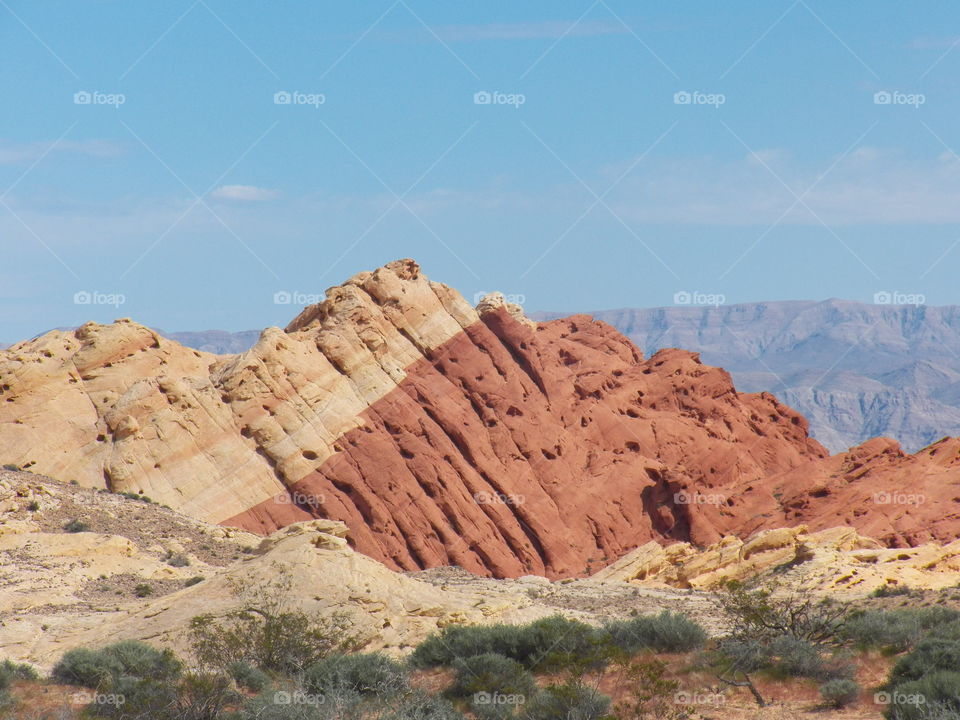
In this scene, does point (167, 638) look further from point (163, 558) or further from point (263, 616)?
point (163, 558)

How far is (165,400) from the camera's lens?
61375 mm

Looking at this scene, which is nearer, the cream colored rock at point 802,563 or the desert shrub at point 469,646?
the desert shrub at point 469,646

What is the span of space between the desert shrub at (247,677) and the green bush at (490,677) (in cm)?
448

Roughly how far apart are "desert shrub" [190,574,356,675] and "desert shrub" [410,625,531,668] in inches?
93.6

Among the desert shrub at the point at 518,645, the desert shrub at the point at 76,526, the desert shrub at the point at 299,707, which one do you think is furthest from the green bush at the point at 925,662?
the desert shrub at the point at 76,526

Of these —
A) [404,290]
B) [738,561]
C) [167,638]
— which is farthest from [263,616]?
[404,290]

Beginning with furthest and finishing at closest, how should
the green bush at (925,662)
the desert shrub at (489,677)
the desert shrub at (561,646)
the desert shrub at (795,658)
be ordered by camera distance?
1. the desert shrub at (561,646)
2. the desert shrub at (795,658)
3. the desert shrub at (489,677)
4. the green bush at (925,662)

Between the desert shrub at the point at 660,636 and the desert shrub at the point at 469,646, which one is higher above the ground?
the desert shrub at the point at 469,646

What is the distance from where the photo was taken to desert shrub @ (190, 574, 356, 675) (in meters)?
29.4

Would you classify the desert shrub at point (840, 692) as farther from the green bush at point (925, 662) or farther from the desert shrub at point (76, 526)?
the desert shrub at point (76, 526)

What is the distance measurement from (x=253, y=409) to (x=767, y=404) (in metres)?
38.9

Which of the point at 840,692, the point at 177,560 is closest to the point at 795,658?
the point at 840,692

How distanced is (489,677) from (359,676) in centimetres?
298

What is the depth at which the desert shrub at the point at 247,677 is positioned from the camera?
2753cm
